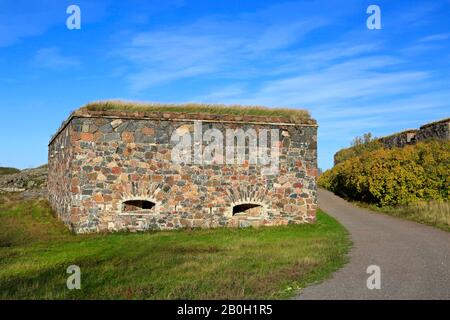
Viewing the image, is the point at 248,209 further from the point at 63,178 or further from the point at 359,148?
the point at 359,148

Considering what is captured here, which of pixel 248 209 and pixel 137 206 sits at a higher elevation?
pixel 137 206

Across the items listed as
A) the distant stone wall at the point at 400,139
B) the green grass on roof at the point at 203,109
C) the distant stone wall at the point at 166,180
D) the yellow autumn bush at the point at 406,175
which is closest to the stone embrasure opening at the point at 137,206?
the distant stone wall at the point at 166,180

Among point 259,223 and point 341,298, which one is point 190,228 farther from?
point 341,298

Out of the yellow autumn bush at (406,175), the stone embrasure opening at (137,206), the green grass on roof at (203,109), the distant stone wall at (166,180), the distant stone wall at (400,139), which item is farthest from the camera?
the distant stone wall at (400,139)

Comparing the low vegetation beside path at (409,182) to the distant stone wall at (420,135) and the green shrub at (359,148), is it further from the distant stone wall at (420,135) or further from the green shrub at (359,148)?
the green shrub at (359,148)

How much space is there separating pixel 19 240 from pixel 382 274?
9.79 m

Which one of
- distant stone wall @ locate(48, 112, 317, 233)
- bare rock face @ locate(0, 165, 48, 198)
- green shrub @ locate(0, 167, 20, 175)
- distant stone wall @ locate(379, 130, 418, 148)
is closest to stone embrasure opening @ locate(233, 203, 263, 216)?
distant stone wall @ locate(48, 112, 317, 233)

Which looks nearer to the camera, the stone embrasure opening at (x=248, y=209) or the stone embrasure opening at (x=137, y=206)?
the stone embrasure opening at (x=137, y=206)

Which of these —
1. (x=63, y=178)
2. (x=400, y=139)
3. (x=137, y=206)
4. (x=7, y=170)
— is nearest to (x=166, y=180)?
(x=137, y=206)

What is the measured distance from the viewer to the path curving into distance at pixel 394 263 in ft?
21.7

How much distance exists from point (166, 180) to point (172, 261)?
569 cm

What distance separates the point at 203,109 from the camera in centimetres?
1563

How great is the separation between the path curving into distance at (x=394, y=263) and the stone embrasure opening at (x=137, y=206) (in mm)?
6326
